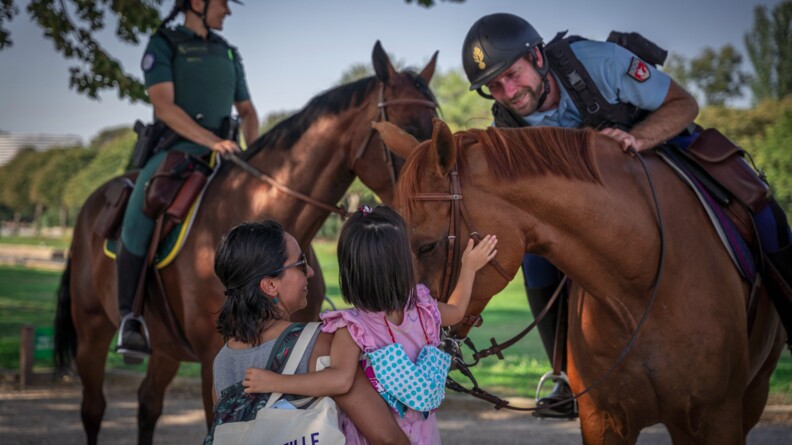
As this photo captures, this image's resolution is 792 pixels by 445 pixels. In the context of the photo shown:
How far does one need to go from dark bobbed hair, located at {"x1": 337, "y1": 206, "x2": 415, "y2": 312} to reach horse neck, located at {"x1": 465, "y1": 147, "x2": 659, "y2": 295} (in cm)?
60

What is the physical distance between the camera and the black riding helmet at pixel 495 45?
362cm

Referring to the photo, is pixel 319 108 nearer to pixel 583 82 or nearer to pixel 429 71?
pixel 429 71

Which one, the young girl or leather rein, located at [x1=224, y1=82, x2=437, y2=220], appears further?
leather rein, located at [x1=224, y1=82, x2=437, y2=220]

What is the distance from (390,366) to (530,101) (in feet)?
6.02

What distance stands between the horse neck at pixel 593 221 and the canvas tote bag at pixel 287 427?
1034mm

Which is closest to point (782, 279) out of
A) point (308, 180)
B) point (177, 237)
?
point (308, 180)

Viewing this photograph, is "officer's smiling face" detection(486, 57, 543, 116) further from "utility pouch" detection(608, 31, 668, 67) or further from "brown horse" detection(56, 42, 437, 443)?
"brown horse" detection(56, 42, 437, 443)

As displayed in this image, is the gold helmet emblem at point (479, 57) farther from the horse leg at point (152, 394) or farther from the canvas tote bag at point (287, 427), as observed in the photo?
the horse leg at point (152, 394)

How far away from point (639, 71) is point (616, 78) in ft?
0.34

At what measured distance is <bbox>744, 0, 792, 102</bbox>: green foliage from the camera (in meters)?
24.0

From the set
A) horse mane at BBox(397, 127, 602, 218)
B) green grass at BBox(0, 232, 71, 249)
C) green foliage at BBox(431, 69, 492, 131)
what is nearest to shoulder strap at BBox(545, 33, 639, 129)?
horse mane at BBox(397, 127, 602, 218)

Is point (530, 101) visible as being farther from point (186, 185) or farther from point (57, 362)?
point (57, 362)

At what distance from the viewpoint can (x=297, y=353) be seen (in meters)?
2.38

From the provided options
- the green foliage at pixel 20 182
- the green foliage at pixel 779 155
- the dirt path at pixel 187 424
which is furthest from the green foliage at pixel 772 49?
the green foliage at pixel 20 182
